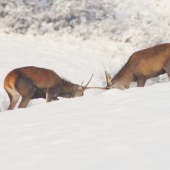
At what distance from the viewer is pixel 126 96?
4359 millimetres

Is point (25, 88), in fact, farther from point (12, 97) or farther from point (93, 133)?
point (93, 133)

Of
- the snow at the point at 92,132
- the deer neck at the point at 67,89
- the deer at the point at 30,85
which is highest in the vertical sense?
the snow at the point at 92,132

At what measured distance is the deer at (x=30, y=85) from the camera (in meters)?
8.10

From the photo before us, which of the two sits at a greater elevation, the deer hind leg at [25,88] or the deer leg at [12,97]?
the deer hind leg at [25,88]

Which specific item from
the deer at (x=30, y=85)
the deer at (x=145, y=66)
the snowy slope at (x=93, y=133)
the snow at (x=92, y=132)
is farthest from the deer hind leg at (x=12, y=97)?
the snowy slope at (x=93, y=133)

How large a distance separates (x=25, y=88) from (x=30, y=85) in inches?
6.7

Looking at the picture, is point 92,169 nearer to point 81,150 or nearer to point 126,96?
point 81,150

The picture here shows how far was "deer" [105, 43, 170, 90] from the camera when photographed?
28.5 ft

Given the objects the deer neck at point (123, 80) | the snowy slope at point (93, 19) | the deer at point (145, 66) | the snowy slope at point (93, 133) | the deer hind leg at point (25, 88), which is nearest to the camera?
the snowy slope at point (93, 133)

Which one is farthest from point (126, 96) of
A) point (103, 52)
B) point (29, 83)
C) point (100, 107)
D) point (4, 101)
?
point (103, 52)

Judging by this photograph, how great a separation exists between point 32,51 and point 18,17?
12.5ft

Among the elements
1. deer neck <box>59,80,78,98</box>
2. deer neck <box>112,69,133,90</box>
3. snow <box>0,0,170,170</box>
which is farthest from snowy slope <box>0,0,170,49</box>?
deer neck <box>59,80,78,98</box>

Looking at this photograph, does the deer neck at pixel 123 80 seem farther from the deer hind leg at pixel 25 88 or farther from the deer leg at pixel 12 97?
Result: the deer leg at pixel 12 97

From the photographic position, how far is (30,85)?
8.26 m
